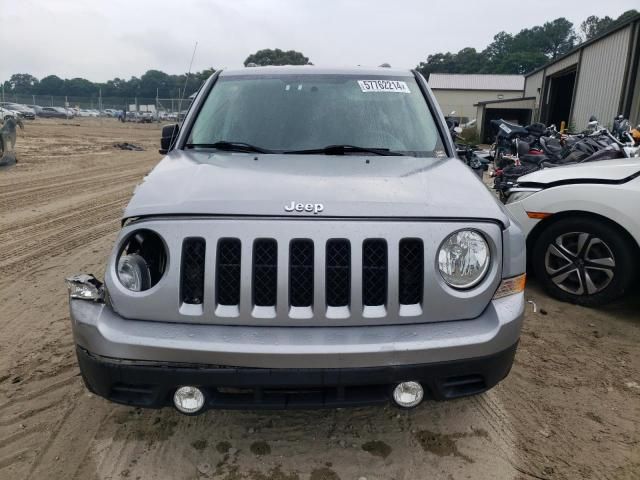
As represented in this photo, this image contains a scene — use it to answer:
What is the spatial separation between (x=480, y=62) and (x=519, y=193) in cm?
10018

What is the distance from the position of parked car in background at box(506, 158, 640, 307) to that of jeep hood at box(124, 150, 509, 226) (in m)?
1.96

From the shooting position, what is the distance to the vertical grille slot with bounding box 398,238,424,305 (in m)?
2.09

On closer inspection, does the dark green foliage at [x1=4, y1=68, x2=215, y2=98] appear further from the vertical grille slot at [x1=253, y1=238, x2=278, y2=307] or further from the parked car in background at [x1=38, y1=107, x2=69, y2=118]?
the vertical grille slot at [x1=253, y1=238, x2=278, y2=307]

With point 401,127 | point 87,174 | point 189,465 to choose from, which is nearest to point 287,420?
point 189,465

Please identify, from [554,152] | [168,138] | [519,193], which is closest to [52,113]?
[554,152]

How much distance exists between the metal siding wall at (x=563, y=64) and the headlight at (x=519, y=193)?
18.9m

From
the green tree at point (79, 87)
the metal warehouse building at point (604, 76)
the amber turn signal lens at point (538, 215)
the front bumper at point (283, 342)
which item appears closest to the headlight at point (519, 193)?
the amber turn signal lens at point (538, 215)

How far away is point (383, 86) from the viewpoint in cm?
350

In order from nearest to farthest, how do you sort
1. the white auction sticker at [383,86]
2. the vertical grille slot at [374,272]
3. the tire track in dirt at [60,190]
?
the vertical grille slot at [374,272]
the white auction sticker at [383,86]
the tire track in dirt at [60,190]

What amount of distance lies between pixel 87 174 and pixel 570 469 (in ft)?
41.0

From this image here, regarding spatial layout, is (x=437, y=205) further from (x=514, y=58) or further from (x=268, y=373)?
(x=514, y=58)

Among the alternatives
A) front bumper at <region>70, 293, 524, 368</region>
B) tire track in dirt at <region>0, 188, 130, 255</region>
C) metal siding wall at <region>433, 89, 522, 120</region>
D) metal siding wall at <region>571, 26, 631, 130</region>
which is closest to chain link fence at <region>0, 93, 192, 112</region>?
metal siding wall at <region>433, 89, 522, 120</region>

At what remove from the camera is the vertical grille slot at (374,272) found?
2055 millimetres

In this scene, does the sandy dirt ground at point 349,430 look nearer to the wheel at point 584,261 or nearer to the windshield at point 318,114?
the wheel at point 584,261
